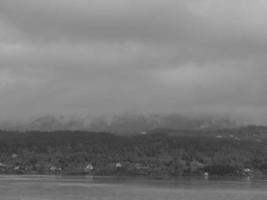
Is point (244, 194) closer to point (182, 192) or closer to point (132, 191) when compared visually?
point (182, 192)

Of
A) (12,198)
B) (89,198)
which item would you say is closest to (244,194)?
(89,198)

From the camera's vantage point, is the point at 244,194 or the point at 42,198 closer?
the point at 42,198

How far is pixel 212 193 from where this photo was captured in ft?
440

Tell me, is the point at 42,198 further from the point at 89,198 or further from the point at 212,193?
the point at 212,193

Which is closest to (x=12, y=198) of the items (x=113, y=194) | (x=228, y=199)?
(x=113, y=194)

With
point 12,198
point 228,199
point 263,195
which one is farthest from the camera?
point 263,195

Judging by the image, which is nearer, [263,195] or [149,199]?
[149,199]

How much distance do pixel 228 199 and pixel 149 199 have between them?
55.0 ft

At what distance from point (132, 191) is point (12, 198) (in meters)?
34.1

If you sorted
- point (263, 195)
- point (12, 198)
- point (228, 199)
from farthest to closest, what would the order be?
point (263, 195) < point (228, 199) < point (12, 198)

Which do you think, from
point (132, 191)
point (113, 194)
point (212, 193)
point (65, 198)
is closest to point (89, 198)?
point (65, 198)

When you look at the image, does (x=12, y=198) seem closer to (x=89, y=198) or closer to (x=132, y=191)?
(x=89, y=198)

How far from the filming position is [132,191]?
443 feet

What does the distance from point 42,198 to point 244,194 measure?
4643 centimetres
